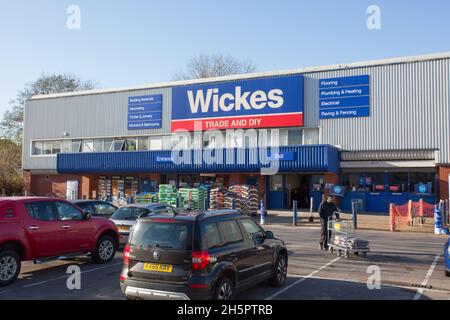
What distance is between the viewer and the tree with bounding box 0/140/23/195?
132 feet

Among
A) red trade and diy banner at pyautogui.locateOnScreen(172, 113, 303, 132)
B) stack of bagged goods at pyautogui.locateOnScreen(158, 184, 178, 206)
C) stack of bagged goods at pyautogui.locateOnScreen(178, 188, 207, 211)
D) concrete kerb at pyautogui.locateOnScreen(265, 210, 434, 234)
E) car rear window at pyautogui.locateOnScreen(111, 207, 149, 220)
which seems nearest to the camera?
car rear window at pyautogui.locateOnScreen(111, 207, 149, 220)

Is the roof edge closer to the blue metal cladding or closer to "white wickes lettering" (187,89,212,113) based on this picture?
"white wickes lettering" (187,89,212,113)

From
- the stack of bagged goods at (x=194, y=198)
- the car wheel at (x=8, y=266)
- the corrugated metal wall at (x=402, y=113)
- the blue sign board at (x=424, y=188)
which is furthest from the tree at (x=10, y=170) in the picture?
the blue sign board at (x=424, y=188)

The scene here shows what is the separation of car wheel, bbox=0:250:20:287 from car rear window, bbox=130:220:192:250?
11.3 ft

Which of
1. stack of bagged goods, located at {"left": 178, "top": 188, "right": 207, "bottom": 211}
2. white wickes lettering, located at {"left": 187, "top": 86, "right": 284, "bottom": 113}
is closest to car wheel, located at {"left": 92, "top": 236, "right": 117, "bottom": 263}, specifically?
stack of bagged goods, located at {"left": 178, "top": 188, "right": 207, "bottom": 211}

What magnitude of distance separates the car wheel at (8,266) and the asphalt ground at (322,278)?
17 cm

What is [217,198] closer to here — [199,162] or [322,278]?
[199,162]

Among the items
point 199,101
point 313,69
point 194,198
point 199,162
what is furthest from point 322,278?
point 199,101

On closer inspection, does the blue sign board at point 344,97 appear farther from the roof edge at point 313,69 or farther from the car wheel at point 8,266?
the car wheel at point 8,266

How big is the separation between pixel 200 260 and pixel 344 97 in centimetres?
2341

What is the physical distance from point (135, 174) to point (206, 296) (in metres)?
29.4

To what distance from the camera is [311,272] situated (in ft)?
34.5

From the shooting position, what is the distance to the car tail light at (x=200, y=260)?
6660mm
